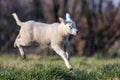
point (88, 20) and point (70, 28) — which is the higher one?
point (88, 20)

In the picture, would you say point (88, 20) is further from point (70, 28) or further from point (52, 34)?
point (70, 28)

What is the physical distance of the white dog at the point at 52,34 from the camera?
1045cm

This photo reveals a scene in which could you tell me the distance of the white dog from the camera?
10.5 meters

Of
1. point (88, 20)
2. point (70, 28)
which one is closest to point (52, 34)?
point (70, 28)

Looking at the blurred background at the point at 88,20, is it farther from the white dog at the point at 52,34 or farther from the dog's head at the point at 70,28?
the dog's head at the point at 70,28

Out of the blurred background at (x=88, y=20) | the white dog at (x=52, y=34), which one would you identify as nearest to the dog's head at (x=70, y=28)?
the white dog at (x=52, y=34)

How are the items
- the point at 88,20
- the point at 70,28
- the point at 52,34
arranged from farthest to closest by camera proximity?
the point at 88,20
the point at 52,34
the point at 70,28

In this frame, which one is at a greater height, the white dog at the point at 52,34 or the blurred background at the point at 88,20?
the blurred background at the point at 88,20

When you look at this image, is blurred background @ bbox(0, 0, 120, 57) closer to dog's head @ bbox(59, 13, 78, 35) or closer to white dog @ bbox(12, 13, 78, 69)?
white dog @ bbox(12, 13, 78, 69)

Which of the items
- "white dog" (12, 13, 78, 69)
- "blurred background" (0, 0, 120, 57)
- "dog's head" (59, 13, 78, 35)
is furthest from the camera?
"blurred background" (0, 0, 120, 57)

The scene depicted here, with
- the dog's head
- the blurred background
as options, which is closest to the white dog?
the dog's head

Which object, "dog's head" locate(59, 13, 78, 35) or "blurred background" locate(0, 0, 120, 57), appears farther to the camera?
"blurred background" locate(0, 0, 120, 57)

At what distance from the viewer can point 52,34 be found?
1075cm

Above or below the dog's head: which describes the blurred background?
above
